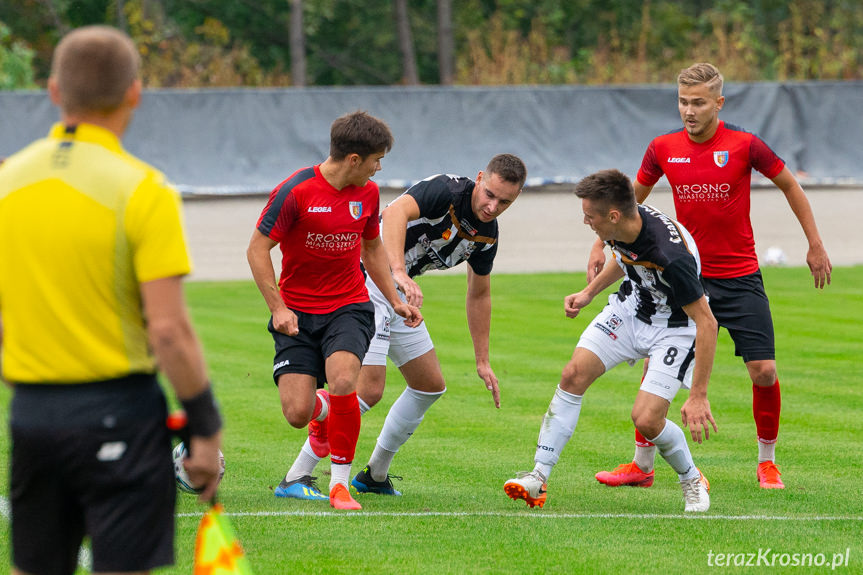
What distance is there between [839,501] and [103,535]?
4.54 metres

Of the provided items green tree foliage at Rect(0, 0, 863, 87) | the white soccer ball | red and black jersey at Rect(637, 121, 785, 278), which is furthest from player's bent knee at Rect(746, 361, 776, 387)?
green tree foliage at Rect(0, 0, 863, 87)

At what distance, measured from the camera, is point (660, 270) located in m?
6.15

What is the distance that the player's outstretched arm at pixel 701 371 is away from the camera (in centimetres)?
589

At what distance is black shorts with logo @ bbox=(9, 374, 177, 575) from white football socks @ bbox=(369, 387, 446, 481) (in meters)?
3.63

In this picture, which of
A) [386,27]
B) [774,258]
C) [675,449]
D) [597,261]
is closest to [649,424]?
[675,449]

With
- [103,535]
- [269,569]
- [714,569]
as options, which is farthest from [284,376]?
[103,535]

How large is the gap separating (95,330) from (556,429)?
12.0 feet

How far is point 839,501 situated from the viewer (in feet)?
21.4

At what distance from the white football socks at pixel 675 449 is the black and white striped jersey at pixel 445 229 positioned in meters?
1.50

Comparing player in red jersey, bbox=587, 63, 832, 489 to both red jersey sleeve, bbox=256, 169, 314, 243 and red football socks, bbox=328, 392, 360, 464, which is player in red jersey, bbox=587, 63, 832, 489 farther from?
red jersey sleeve, bbox=256, 169, 314, 243

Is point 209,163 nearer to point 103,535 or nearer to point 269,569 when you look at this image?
point 269,569

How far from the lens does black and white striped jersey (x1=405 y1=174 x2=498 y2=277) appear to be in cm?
684

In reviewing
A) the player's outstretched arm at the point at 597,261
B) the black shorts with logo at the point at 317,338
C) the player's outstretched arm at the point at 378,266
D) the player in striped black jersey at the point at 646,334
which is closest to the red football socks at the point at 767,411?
the player in striped black jersey at the point at 646,334

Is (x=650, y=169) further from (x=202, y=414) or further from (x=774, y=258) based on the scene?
(x=774, y=258)
